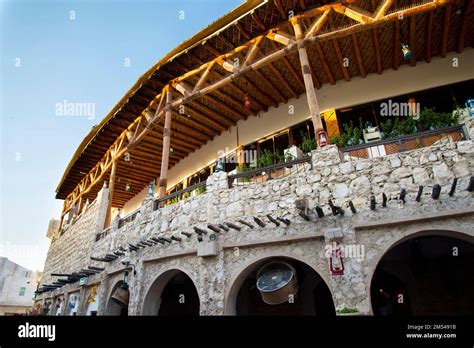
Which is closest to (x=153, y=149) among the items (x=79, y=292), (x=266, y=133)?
(x=266, y=133)

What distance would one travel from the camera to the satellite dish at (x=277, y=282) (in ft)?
20.8

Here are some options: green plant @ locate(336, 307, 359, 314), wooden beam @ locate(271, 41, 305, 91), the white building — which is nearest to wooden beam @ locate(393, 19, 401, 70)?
wooden beam @ locate(271, 41, 305, 91)

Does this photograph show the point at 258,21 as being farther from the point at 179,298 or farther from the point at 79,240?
the point at 79,240

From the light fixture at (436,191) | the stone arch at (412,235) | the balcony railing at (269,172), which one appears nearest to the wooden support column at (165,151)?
the balcony railing at (269,172)

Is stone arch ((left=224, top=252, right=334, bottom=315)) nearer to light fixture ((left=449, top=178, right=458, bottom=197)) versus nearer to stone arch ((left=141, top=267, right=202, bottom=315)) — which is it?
stone arch ((left=141, top=267, right=202, bottom=315))

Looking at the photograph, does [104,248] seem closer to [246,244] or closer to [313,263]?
[246,244]

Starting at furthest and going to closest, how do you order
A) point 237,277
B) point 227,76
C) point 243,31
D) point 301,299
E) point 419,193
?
point 227,76, point 243,31, point 301,299, point 237,277, point 419,193

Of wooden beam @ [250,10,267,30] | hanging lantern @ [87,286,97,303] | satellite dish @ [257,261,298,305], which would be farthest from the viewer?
hanging lantern @ [87,286,97,303]

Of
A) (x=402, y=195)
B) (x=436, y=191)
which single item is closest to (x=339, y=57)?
(x=402, y=195)

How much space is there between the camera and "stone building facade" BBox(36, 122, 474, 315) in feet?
18.3

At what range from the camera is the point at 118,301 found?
9250 millimetres

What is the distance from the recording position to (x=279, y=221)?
6.74 metres

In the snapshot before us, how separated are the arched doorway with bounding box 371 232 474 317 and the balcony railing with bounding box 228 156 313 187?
3.35 m

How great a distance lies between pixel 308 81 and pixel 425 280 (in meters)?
6.22
